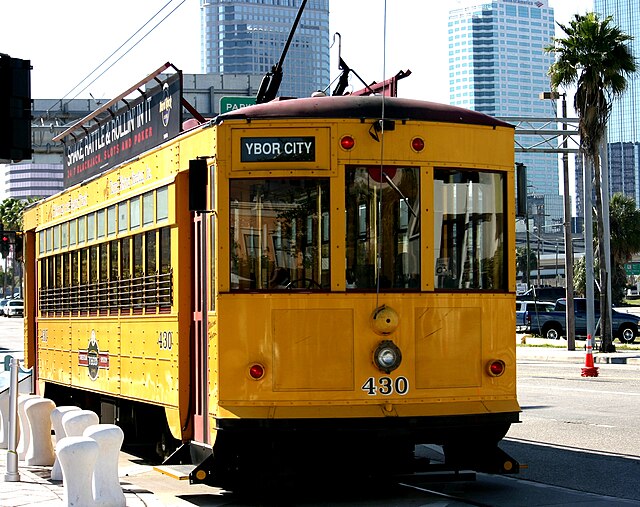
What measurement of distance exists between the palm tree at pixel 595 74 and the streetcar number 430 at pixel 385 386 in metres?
25.2

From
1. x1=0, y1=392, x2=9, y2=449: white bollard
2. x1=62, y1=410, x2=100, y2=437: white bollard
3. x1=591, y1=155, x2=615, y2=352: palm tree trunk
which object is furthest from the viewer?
x1=591, y1=155, x2=615, y2=352: palm tree trunk

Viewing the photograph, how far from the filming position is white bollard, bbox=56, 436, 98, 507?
870 centimetres

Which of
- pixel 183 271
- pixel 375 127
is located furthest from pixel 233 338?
pixel 375 127

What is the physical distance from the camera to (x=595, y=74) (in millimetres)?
32688

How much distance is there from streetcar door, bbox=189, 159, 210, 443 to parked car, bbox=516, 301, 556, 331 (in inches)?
1376

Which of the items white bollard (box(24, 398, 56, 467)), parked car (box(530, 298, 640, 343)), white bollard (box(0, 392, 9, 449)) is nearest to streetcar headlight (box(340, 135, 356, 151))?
white bollard (box(24, 398, 56, 467))

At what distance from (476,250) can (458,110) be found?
117 centimetres

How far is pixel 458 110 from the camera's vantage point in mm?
9234

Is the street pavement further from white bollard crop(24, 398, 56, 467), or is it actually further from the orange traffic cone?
the orange traffic cone

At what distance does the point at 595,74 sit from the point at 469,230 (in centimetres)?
2516

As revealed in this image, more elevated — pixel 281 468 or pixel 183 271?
pixel 183 271

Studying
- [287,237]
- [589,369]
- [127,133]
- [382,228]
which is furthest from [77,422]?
[589,369]

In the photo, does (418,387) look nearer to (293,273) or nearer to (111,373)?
(293,273)

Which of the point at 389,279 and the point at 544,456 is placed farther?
the point at 544,456
